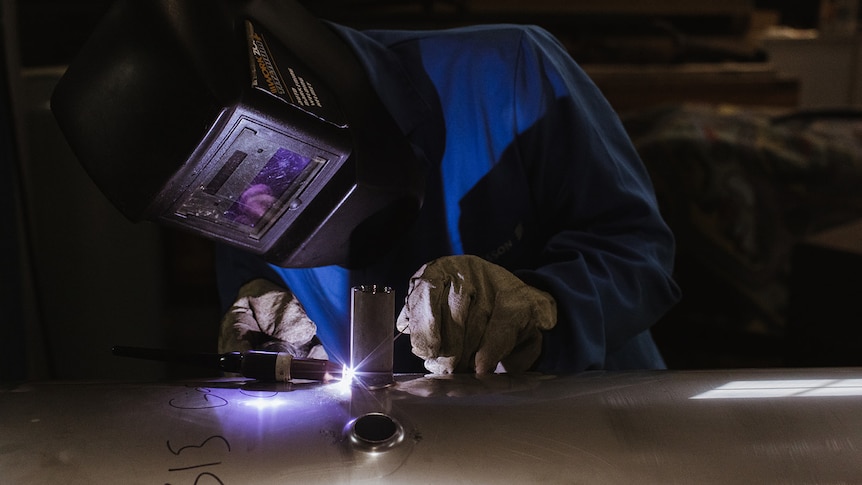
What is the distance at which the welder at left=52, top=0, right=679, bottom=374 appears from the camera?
0.72 meters

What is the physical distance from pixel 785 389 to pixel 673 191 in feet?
7.44

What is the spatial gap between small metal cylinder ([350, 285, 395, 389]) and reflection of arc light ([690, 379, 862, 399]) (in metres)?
0.26

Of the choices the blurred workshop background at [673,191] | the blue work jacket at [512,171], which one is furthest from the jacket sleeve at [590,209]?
the blurred workshop background at [673,191]

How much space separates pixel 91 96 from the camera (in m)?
0.74

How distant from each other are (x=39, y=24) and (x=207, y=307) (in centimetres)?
117

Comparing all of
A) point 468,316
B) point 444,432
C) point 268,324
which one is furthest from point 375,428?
point 268,324

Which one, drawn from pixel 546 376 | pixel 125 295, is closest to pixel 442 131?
pixel 546 376

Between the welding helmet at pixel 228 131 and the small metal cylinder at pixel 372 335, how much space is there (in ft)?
0.51

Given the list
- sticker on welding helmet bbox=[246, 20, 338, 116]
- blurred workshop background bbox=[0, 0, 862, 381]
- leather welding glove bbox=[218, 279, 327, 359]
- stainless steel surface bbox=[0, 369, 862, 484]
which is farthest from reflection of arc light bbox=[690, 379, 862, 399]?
blurred workshop background bbox=[0, 0, 862, 381]

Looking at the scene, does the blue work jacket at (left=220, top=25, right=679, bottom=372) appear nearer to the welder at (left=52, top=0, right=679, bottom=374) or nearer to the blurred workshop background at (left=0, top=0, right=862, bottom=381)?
the welder at (left=52, top=0, right=679, bottom=374)

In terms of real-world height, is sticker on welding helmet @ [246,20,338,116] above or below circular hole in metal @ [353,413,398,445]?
above

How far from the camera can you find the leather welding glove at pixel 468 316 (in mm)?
789

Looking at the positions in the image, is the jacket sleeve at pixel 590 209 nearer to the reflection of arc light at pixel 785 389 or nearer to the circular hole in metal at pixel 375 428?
the reflection of arc light at pixel 785 389

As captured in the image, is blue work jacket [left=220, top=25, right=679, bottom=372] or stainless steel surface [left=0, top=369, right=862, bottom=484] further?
blue work jacket [left=220, top=25, right=679, bottom=372]
